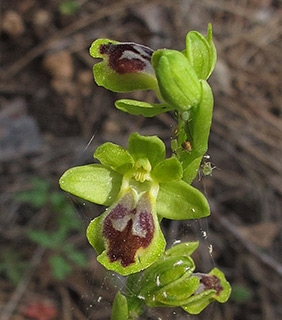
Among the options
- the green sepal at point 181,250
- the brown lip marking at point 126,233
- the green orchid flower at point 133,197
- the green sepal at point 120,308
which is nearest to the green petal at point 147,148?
the green orchid flower at point 133,197

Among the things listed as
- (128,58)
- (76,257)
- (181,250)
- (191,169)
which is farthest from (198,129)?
(76,257)

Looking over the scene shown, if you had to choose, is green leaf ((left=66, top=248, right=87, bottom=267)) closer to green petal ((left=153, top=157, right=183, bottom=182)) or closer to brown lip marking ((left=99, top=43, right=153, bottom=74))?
green petal ((left=153, top=157, right=183, bottom=182))

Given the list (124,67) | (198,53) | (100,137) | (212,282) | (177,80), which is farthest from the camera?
(100,137)

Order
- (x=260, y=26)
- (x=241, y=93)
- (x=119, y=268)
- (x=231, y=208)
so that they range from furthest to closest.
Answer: (x=260, y=26), (x=241, y=93), (x=231, y=208), (x=119, y=268)

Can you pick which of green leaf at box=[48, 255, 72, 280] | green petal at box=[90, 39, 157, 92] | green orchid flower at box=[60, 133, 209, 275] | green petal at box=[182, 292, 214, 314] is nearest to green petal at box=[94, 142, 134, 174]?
green orchid flower at box=[60, 133, 209, 275]

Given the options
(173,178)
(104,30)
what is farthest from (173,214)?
(104,30)

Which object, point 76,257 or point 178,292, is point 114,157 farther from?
point 76,257

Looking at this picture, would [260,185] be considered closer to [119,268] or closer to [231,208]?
[231,208]

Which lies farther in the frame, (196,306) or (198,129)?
(196,306)
